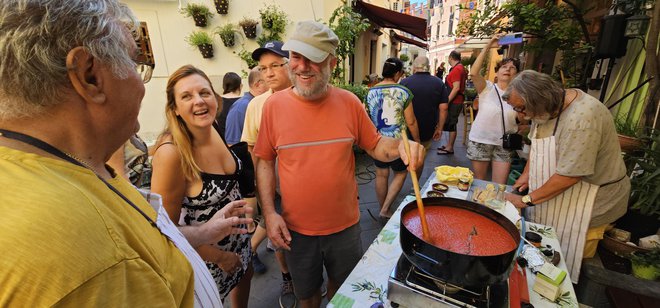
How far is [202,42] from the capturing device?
5523 mm

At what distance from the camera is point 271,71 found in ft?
8.81

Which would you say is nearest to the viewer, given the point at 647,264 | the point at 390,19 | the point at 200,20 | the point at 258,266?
the point at 647,264

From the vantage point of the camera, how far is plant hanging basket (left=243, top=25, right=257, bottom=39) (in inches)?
218

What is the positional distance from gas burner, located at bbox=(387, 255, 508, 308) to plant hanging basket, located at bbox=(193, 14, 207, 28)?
19.7 ft

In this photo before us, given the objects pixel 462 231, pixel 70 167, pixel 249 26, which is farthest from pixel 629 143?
pixel 249 26

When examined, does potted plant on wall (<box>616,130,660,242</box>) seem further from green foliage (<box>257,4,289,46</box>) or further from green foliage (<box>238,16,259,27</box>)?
green foliage (<box>238,16,259,27</box>)

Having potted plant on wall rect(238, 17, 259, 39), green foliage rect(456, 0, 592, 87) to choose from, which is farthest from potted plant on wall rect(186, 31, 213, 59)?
green foliage rect(456, 0, 592, 87)

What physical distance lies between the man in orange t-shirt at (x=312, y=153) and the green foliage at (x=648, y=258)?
2.14m

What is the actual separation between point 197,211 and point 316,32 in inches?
49.9

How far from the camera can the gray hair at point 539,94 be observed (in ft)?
6.45

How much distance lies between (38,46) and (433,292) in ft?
4.26

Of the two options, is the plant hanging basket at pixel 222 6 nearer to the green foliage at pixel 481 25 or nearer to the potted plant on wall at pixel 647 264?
the green foliage at pixel 481 25

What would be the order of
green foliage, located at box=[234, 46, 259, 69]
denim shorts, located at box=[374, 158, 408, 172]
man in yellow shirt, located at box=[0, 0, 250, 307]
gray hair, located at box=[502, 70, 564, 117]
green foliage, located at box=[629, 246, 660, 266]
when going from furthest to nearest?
green foliage, located at box=[234, 46, 259, 69]
denim shorts, located at box=[374, 158, 408, 172]
green foliage, located at box=[629, 246, 660, 266]
gray hair, located at box=[502, 70, 564, 117]
man in yellow shirt, located at box=[0, 0, 250, 307]

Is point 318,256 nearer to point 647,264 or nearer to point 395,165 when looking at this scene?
point 395,165
